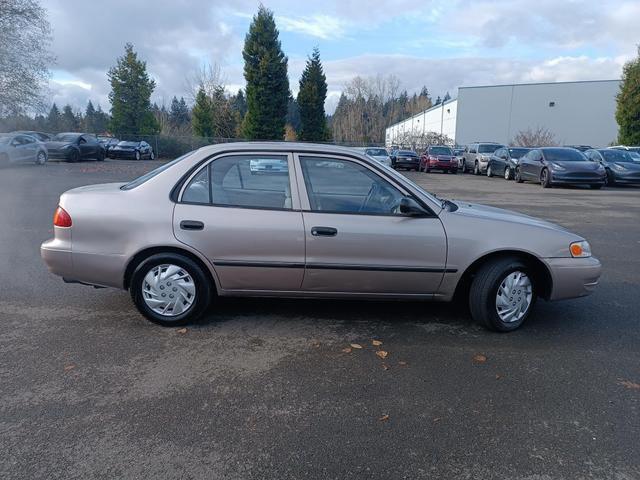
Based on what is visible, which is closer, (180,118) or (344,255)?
(344,255)

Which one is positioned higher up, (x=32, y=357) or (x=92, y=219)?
(x=92, y=219)

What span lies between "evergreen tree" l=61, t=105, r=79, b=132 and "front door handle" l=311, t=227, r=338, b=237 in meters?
84.8

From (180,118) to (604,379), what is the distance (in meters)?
99.5

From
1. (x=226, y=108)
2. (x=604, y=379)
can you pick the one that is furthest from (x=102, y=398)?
(x=226, y=108)

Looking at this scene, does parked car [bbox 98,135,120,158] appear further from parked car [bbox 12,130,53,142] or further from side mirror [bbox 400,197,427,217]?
side mirror [bbox 400,197,427,217]

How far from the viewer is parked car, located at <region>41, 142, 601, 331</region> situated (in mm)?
4141

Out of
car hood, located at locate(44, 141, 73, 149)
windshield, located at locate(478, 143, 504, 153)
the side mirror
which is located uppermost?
windshield, located at locate(478, 143, 504, 153)

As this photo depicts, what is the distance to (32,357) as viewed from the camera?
3.70 metres

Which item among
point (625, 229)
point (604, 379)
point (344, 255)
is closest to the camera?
point (604, 379)

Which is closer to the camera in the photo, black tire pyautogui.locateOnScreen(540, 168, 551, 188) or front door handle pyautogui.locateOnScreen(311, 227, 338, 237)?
front door handle pyautogui.locateOnScreen(311, 227, 338, 237)

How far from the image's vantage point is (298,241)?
4.12m

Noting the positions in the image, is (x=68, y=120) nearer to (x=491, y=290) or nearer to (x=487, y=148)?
(x=487, y=148)

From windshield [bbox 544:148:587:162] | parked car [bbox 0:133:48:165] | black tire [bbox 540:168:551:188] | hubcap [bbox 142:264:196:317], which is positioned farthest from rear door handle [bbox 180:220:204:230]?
parked car [bbox 0:133:48:165]

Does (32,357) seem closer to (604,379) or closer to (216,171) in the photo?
(216,171)
